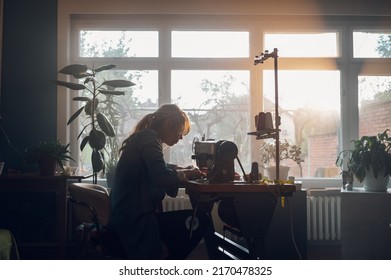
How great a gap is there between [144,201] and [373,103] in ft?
9.84

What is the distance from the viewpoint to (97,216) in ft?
7.02

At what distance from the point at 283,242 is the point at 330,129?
1422 millimetres

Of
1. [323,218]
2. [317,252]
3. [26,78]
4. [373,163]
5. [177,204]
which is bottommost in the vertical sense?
[317,252]

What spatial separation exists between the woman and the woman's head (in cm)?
11

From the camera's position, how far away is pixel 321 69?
4.20 metres

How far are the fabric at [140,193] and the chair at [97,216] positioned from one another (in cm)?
5

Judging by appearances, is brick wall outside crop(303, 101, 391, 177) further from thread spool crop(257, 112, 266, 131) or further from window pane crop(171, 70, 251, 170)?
thread spool crop(257, 112, 266, 131)

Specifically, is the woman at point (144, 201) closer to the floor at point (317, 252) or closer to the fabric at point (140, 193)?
the fabric at point (140, 193)

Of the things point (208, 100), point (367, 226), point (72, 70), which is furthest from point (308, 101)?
point (72, 70)

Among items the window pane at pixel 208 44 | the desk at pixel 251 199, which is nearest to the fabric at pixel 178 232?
the desk at pixel 251 199

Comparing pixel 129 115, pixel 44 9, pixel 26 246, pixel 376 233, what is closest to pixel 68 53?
pixel 44 9

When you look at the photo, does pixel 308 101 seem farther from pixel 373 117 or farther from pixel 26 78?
pixel 26 78

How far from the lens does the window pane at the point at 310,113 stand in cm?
421
